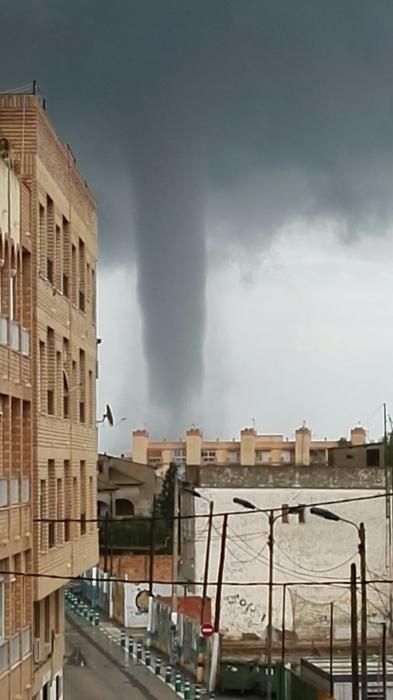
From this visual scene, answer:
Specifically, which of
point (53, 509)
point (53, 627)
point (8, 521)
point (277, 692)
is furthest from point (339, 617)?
point (8, 521)

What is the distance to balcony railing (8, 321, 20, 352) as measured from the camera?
22234 mm

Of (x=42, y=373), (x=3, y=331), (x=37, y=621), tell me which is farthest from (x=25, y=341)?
(x=37, y=621)

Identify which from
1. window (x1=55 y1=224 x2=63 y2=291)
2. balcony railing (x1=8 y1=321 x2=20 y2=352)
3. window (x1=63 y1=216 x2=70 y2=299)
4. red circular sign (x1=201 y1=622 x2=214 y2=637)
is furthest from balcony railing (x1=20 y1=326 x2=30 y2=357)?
red circular sign (x1=201 y1=622 x2=214 y2=637)

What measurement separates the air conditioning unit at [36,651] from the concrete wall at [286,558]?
40785 mm

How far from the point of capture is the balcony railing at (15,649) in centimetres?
2278

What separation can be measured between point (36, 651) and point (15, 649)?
3.42m

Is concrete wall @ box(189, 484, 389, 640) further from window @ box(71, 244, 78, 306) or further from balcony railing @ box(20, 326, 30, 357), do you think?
balcony railing @ box(20, 326, 30, 357)

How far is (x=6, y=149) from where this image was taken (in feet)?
73.7

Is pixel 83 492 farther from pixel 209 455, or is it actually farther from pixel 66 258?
pixel 209 455

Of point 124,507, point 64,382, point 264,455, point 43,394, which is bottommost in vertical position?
point 124,507

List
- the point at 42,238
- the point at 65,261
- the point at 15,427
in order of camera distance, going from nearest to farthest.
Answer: the point at 15,427 < the point at 42,238 < the point at 65,261

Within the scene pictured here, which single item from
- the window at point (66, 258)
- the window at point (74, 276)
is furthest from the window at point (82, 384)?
the window at point (66, 258)

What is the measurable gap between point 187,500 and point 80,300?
4323cm

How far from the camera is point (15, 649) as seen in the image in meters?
23.1
